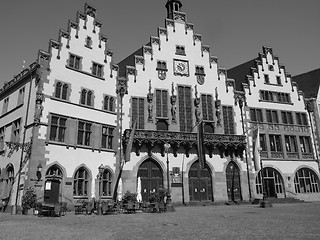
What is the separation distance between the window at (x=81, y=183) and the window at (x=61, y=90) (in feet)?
23.8

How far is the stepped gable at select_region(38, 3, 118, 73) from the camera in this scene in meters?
28.2

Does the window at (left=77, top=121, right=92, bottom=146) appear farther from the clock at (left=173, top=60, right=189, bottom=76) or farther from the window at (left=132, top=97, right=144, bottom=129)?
the clock at (left=173, top=60, right=189, bottom=76)

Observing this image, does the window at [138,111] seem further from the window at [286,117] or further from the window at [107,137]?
the window at [286,117]

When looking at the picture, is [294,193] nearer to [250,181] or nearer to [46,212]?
[250,181]

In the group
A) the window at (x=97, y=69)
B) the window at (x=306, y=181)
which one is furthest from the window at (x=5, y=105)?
the window at (x=306, y=181)

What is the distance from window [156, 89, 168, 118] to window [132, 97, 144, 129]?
6.33ft

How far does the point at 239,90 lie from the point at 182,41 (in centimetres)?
1038

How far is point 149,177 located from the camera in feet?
105

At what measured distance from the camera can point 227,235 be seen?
34.1 feet

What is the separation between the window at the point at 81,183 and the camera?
2739cm

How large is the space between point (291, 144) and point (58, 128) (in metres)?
A: 29.9

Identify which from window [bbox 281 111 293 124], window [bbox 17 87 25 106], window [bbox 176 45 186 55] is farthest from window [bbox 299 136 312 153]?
window [bbox 17 87 25 106]

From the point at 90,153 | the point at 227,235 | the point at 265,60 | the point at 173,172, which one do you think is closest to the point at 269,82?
the point at 265,60

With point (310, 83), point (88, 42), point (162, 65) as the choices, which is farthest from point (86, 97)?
point (310, 83)
